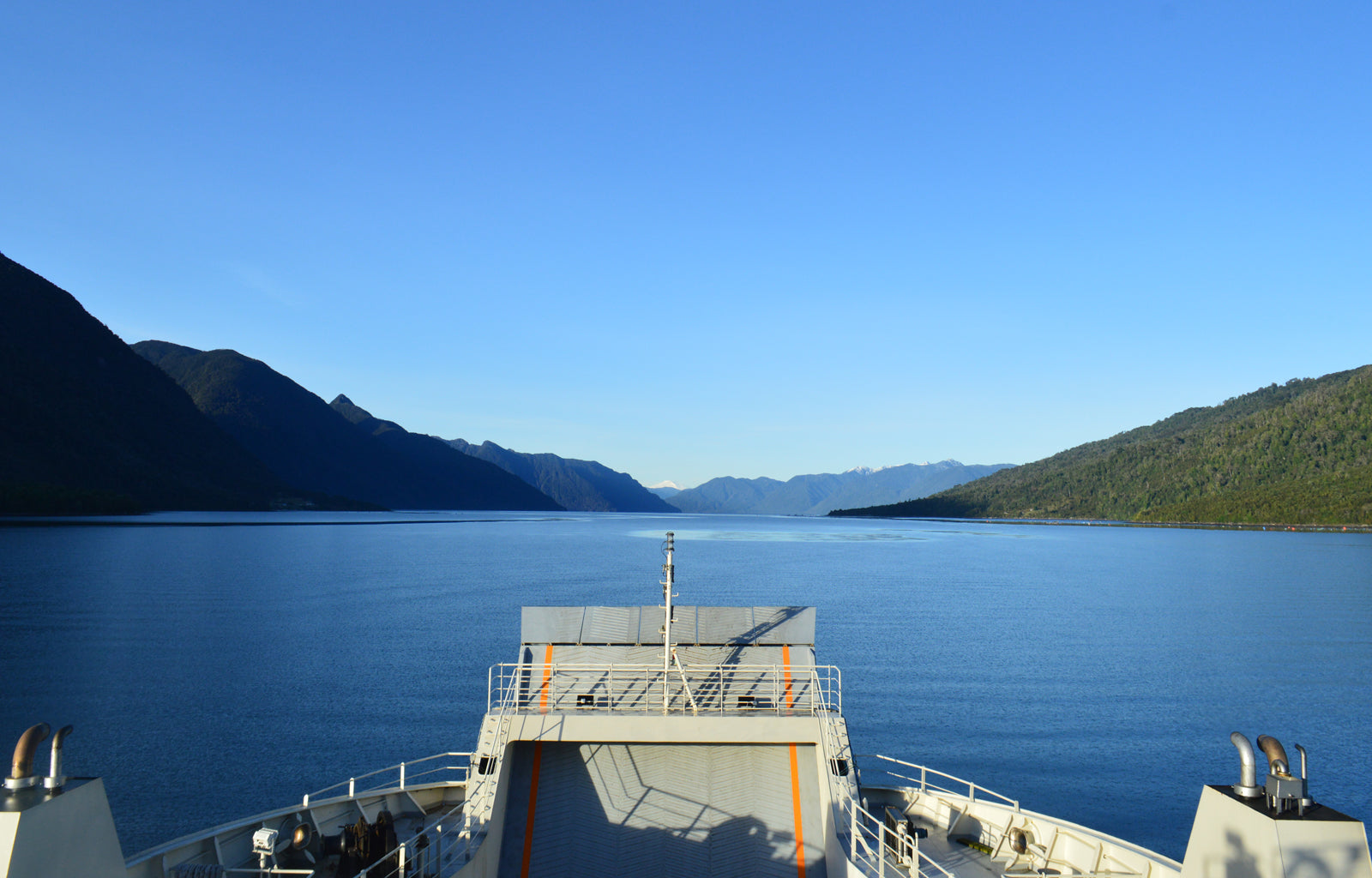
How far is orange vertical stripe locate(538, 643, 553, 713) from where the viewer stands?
1799 cm

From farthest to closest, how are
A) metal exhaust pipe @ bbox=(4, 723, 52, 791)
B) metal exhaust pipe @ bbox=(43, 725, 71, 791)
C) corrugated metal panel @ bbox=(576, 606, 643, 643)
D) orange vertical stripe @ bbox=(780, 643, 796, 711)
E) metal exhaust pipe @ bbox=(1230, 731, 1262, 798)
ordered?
1. corrugated metal panel @ bbox=(576, 606, 643, 643)
2. orange vertical stripe @ bbox=(780, 643, 796, 711)
3. metal exhaust pipe @ bbox=(1230, 731, 1262, 798)
4. metal exhaust pipe @ bbox=(43, 725, 71, 791)
5. metal exhaust pipe @ bbox=(4, 723, 52, 791)

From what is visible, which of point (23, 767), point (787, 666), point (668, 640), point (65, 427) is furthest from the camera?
point (65, 427)

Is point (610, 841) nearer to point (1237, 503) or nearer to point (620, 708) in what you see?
point (620, 708)

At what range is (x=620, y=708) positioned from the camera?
1669 cm

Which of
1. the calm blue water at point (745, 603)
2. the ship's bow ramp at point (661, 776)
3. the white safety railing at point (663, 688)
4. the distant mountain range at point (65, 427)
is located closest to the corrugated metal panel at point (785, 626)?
the white safety railing at point (663, 688)

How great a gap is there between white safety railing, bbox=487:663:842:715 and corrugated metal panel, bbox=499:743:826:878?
38.8 inches

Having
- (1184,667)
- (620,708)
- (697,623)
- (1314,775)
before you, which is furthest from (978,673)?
(620,708)

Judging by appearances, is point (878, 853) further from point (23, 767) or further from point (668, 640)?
point (23, 767)

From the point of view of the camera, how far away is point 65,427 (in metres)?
167

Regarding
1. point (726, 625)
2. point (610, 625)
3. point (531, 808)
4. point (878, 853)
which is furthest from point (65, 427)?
point (878, 853)

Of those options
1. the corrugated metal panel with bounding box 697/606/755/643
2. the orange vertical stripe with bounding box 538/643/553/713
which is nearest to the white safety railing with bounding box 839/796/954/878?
the corrugated metal panel with bounding box 697/606/755/643

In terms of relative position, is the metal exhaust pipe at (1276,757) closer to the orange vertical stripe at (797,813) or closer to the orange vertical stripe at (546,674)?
the orange vertical stripe at (797,813)

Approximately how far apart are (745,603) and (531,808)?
48993mm

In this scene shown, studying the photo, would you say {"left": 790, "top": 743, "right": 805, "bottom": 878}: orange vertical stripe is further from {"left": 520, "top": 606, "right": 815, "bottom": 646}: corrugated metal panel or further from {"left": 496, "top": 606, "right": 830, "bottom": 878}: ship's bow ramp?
{"left": 520, "top": 606, "right": 815, "bottom": 646}: corrugated metal panel
